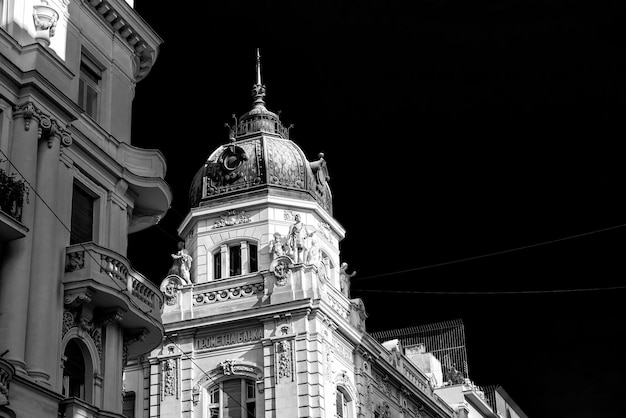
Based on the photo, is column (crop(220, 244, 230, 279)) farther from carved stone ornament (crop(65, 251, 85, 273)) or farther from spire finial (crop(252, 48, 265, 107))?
carved stone ornament (crop(65, 251, 85, 273))

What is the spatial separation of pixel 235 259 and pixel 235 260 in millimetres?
52

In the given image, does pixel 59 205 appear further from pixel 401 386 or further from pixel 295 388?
pixel 401 386

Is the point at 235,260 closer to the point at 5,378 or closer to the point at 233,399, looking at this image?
the point at 233,399

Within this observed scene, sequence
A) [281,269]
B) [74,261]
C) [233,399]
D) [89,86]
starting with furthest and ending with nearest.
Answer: [281,269] < [233,399] < [89,86] < [74,261]

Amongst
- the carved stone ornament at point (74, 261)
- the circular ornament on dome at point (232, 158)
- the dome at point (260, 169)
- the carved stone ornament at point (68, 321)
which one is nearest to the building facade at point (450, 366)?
the dome at point (260, 169)

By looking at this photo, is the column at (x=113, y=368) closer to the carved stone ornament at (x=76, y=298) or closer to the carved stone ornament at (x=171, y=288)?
the carved stone ornament at (x=76, y=298)

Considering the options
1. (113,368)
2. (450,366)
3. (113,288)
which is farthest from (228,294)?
(450,366)

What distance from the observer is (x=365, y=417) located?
151 ft

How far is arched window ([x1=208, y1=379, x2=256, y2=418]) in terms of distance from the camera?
43000mm

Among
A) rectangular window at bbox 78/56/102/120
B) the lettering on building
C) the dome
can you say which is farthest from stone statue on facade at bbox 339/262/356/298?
rectangular window at bbox 78/56/102/120

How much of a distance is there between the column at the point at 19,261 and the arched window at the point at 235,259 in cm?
2164

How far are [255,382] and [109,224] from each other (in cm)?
1511

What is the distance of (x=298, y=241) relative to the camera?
45938 mm

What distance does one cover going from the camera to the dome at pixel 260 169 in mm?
49375
